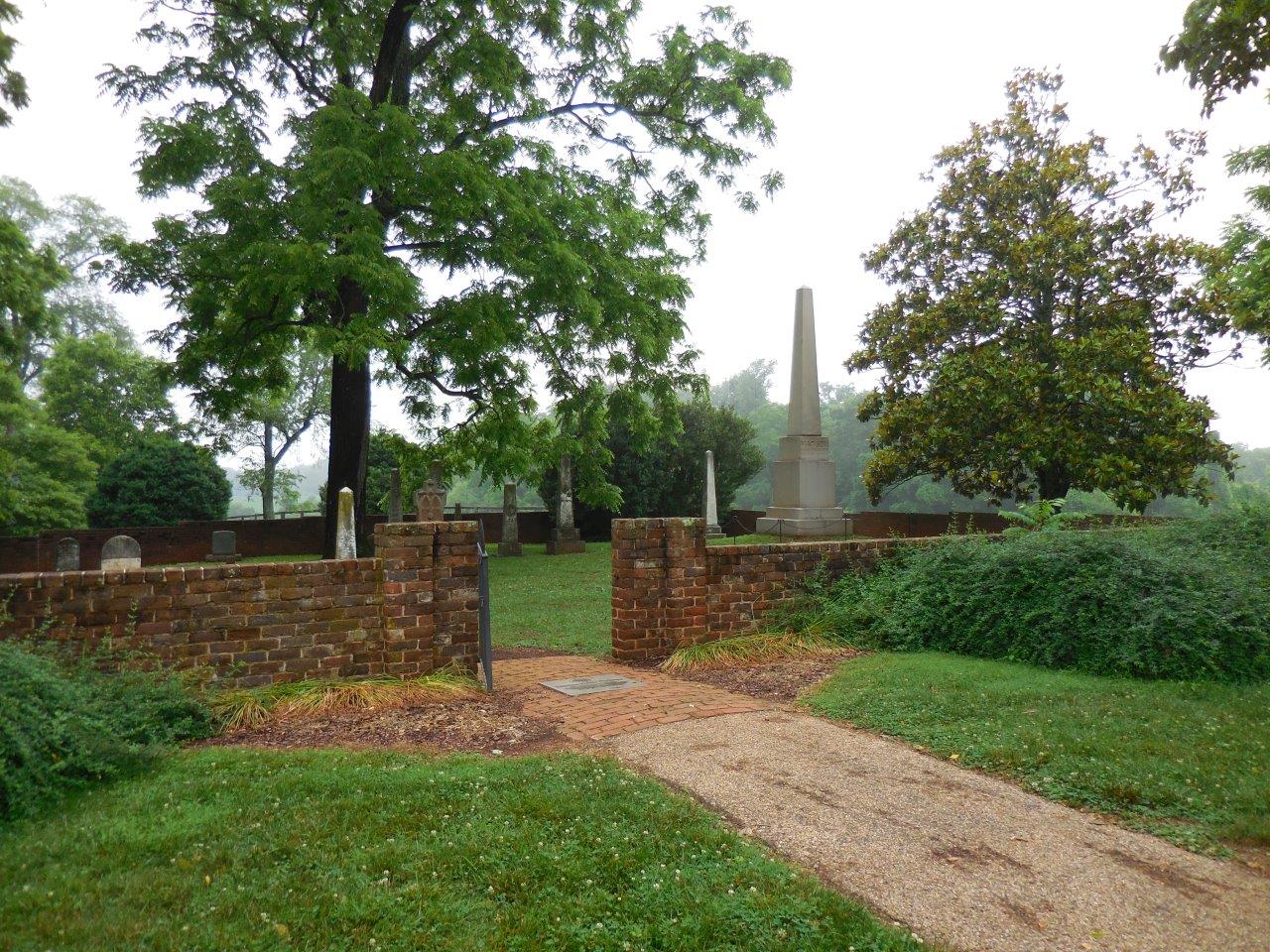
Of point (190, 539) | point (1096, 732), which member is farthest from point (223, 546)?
point (1096, 732)

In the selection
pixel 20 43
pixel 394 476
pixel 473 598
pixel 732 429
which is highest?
pixel 20 43

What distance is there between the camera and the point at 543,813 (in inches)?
142

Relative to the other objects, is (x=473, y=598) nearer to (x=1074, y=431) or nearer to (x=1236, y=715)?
(x=1236, y=715)

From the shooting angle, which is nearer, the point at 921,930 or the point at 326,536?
the point at 921,930

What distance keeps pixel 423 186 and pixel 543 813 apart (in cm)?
950

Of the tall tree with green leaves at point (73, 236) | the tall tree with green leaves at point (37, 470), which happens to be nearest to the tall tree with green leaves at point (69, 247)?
the tall tree with green leaves at point (73, 236)

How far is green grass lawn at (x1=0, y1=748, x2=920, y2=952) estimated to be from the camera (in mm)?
2686

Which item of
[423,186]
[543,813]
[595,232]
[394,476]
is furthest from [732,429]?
[543,813]

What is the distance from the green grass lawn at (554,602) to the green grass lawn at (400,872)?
14.8ft

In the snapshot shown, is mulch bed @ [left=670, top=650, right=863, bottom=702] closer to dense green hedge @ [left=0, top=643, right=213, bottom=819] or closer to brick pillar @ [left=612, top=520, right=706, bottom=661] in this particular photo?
brick pillar @ [left=612, top=520, right=706, bottom=661]

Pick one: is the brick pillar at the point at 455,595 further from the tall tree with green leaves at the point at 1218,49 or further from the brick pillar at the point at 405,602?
the tall tree with green leaves at the point at 1218,49

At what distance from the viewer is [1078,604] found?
6.84 m

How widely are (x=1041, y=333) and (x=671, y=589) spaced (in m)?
12.9

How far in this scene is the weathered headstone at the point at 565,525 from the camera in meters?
21.4
